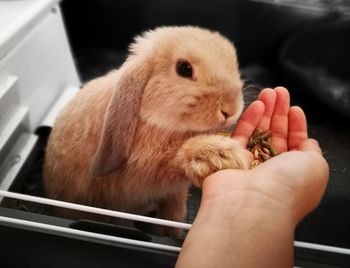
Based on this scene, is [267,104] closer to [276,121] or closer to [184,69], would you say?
[276,121]

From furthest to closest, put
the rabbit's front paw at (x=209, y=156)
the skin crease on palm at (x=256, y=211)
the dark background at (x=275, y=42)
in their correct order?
the dark background at (x=275, y=42) < the rabbit's front paw at (x=209, y=156) < the skin crease on palm at (x=256, y=211)

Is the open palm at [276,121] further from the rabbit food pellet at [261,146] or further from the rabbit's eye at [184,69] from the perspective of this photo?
the rabbit's eye at [184,69]

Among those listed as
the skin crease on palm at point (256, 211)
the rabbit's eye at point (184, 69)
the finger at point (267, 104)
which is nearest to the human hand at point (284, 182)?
the skin crease on palm at point (256, 211)

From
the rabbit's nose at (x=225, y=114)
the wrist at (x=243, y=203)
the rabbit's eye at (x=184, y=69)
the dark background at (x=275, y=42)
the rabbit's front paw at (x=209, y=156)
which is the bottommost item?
the dark background at (x=275, y=42)

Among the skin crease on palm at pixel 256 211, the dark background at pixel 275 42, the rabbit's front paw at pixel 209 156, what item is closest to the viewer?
the skin crease on palm at pixel 256 211

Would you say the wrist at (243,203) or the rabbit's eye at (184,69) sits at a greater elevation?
the rabbit's eye at (184,69)

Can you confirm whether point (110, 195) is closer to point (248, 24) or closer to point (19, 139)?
point (19, 139)

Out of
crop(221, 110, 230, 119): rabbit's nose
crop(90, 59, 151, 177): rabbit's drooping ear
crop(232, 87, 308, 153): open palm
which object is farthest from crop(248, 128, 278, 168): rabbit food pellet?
crop(90, 59, 151, 177): rabbit's drooping ear

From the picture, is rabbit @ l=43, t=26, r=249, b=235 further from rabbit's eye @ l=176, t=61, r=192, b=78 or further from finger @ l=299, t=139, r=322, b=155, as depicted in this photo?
finger @ l=299, t=139, r=322, b=155
